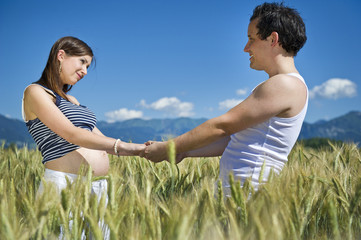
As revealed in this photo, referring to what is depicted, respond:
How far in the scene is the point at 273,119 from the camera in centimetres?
135

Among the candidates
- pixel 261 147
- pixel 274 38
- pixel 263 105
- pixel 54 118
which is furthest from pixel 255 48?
pixel 54 118

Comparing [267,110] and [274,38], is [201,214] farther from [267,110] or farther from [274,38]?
[274,38]

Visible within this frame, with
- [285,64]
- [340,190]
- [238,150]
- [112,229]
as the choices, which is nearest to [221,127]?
[238,150]

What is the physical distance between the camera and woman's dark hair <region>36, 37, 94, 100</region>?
6.30ft

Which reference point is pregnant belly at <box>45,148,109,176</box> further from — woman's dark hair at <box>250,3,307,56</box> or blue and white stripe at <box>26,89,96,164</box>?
woman's dark hair at <box>250,3,307,56</box>

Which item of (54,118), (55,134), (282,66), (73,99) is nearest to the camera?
(282,66)

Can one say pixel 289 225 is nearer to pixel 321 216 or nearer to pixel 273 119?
pixel 321 216

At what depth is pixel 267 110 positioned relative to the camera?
1306 millimetres

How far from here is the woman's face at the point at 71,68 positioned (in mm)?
1934

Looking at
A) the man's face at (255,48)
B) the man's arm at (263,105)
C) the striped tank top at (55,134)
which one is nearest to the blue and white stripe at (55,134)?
the striped tank top at (55,134)

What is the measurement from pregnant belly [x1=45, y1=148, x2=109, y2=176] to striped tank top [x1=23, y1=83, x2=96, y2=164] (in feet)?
0.08

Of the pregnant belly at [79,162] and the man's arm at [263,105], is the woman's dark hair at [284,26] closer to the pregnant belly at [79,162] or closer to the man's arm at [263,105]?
the man's arm at [263,105]

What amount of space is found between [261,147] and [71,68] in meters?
1.17

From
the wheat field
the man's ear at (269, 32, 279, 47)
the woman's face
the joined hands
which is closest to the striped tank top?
the woman's face
